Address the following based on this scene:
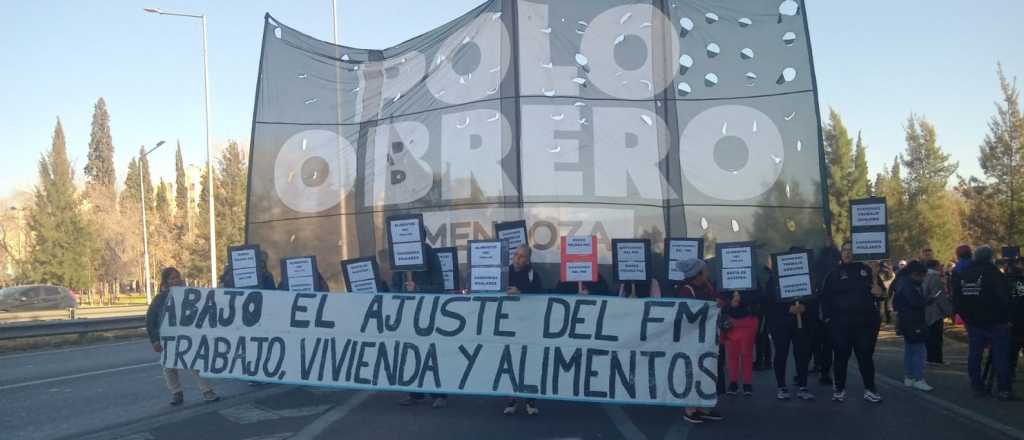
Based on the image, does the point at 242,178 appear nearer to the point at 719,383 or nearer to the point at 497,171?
the point at 497,171

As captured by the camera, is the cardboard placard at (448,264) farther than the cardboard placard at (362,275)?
Yes

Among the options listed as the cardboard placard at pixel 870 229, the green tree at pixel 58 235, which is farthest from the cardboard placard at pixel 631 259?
the green tree at pixel 58 235

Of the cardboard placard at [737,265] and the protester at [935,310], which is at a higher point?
the cardboard placard at [737,265]

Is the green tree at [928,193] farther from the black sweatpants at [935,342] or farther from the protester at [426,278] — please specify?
the protester at [426,278]

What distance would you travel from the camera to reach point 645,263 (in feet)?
38.4

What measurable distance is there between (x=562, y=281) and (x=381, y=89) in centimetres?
558

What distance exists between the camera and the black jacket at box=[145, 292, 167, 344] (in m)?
9.98

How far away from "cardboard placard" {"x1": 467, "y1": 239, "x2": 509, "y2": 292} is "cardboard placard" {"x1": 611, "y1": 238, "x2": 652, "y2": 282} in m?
2.37

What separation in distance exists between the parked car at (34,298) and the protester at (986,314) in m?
36.6

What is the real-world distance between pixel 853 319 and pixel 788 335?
35.7 inches

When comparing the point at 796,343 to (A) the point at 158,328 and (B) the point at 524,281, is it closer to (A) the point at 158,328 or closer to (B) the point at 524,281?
(B) the point at 524,281

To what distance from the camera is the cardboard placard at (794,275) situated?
9633mm

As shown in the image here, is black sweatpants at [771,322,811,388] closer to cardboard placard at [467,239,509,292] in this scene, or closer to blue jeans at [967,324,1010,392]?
blue jeans at [967,324,1010,392]

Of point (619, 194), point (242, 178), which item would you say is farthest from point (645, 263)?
point (242, 178)
